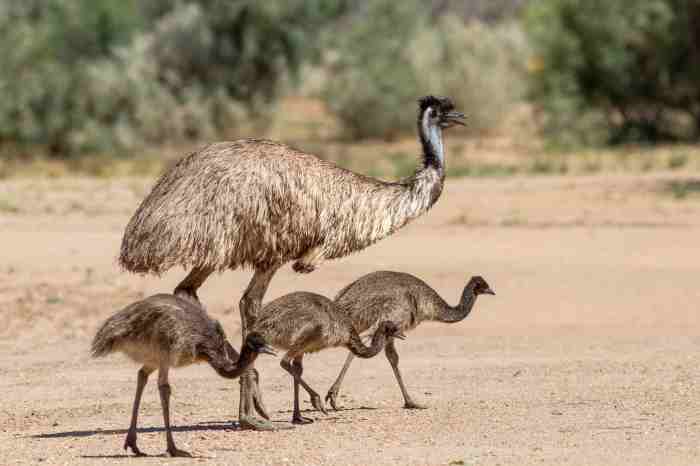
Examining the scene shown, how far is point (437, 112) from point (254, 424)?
2.24 metres

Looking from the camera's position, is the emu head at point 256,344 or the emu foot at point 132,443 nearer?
the emu foot at point 132,443

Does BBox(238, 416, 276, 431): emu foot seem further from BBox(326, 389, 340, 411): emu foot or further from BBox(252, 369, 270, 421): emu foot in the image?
BBox(326, 389, 340, 411): emu foot

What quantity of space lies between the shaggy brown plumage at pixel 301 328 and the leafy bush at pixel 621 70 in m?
23.2

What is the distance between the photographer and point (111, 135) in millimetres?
30047

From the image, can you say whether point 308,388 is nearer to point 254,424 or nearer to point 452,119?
point 254,424

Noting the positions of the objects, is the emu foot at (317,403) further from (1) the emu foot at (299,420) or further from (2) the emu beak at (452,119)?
(2) the emu beak at (452,119)

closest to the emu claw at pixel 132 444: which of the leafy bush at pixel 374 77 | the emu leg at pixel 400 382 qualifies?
the emu leg at pixel 400 382

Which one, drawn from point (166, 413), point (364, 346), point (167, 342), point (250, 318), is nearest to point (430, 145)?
point (364, 346)

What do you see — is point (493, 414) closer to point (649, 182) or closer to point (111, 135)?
point (649, 182)

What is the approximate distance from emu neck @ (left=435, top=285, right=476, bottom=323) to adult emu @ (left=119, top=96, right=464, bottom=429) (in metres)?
0.89

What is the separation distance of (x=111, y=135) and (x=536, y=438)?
22771 millimetres

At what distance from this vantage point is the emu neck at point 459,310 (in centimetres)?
983

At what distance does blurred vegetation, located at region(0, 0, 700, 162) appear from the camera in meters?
29.8

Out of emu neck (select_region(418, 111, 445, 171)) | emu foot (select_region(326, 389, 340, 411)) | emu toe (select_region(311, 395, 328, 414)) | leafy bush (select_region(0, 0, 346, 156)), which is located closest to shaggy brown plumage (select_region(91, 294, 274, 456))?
emu toe (select_region(311, 395, 328, 414))
